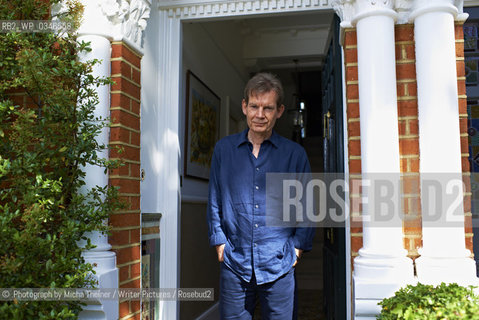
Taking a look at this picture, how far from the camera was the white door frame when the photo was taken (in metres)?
2.81

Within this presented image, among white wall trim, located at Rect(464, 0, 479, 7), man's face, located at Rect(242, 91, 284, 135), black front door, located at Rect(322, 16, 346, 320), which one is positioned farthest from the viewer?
black front door, located at Rect(322, 16, 346, 320)

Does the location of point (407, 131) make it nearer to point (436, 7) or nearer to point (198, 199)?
point (436, 7)

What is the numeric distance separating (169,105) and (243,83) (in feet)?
10.4

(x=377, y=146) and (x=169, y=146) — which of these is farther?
(x=169, y=146)

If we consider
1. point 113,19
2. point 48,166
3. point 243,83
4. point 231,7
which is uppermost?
point 243,83

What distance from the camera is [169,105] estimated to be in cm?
290

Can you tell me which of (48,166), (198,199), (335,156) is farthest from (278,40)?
(48,166)

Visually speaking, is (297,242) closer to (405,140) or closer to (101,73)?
(405,140)

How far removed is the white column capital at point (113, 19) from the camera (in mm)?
2189

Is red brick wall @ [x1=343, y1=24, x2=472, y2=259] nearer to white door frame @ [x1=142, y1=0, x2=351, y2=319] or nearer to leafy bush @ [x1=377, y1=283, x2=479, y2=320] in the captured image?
leafy bush @ [x1=377, y1=283, x2=479, y2=320]

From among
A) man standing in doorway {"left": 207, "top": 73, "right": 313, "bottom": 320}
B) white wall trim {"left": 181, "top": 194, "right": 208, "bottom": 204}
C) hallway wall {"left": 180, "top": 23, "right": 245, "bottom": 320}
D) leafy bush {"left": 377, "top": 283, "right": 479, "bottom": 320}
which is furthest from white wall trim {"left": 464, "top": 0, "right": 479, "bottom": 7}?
white wall trim {"left": 181, "top": 194, "right": 208, "bottom": 204}

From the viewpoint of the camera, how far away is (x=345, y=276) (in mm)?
2684

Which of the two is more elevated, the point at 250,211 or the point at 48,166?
the point at 48,166

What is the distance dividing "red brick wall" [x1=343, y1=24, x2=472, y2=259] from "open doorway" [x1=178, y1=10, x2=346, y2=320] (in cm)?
46
